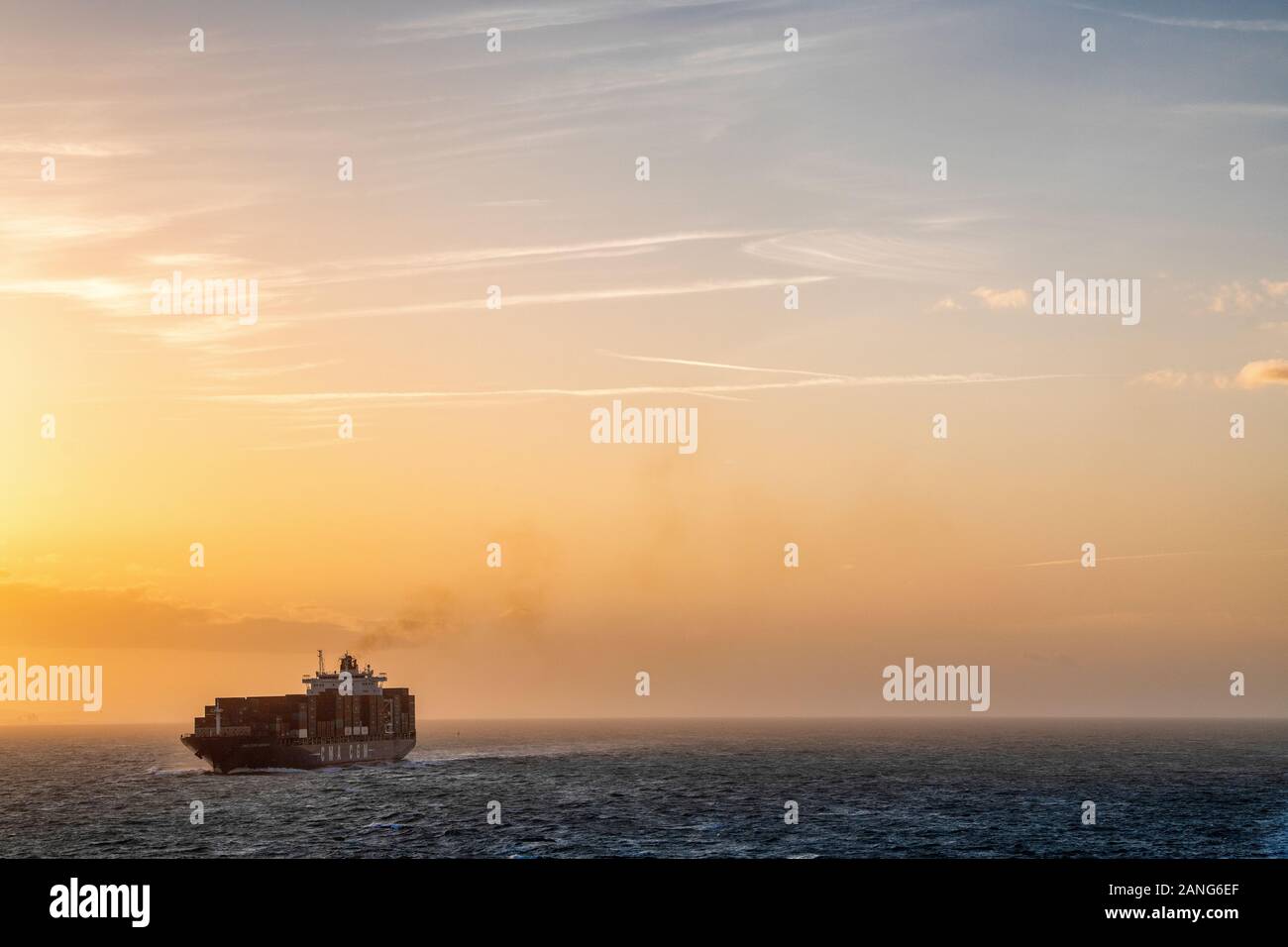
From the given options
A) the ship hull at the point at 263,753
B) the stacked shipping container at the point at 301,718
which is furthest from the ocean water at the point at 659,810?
the stacked shipping container at the point at 301,718

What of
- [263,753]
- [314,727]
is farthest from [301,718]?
[263,753]

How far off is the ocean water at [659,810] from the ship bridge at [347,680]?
479 inches

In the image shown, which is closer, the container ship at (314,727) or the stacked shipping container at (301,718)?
the container ship at (314,727)

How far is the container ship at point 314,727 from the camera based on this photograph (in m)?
140

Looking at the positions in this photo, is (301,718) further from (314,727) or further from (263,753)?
(263,753)

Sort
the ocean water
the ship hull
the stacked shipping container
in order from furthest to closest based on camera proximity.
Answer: the stacked shipping container, the ship hull, the ocean water

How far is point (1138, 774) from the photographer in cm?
13950

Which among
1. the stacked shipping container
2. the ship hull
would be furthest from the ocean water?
the stacked shipping container

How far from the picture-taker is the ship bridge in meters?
156

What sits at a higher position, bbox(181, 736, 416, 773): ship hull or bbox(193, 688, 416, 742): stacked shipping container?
bbox(193, 688, 416, 742): stacked shipping container

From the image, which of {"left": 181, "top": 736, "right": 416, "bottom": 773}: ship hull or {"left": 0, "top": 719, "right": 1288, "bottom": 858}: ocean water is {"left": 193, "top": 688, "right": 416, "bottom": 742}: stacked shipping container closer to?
{"left": 181, "top": 736, "right": 416, "bottom": 773}: ship hull

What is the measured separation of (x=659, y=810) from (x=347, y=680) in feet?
265

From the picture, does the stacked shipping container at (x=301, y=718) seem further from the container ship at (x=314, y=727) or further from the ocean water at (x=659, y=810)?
the ocean water at (x=659, y=810)
